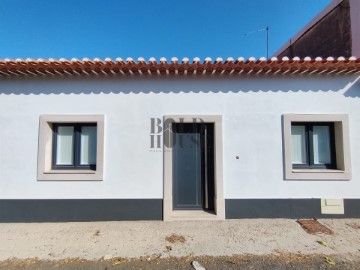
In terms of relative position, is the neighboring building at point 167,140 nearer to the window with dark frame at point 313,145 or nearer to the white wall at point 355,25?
the window with dark frame at point 313,145

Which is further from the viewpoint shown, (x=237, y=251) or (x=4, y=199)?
(x=4, y=199)

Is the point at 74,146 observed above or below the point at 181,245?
above

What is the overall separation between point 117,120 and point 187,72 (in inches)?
76.4

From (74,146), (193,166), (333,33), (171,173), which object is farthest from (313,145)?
(74,146)

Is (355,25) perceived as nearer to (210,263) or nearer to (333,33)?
(333,33)

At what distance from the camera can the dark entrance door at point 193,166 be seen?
5.39 metres

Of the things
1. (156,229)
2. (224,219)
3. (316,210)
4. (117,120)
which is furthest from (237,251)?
(117,120)

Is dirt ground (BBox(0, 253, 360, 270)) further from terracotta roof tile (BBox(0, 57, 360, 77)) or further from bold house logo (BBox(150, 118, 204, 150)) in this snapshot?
terracotta roof tile (BBox(0, 57, 360, 77))

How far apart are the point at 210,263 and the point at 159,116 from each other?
313 centimetres

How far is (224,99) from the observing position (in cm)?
→ 523

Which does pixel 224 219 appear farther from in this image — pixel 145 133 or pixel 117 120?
pixel 117 120

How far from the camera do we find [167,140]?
5.20m

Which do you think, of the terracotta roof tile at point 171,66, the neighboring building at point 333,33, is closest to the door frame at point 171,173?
the terracotta roof tile at point 171,66

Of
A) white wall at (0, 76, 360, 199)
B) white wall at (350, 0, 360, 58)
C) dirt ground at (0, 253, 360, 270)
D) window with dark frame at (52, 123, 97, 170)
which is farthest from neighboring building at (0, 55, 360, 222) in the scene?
dirt ground at (0, 253, 360, 270)
